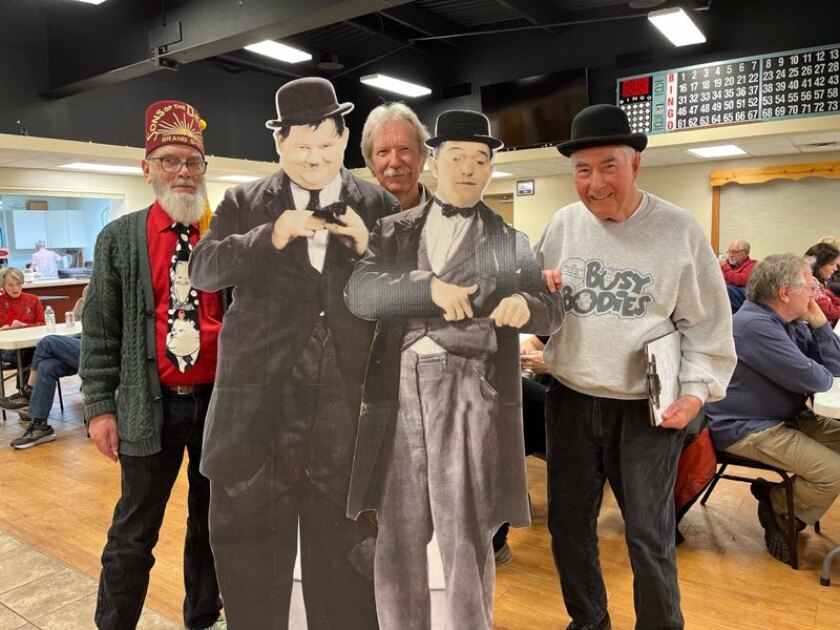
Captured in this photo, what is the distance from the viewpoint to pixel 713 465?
2688 millimetres

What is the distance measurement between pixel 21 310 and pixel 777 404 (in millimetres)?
5672

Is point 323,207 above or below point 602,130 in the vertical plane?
below

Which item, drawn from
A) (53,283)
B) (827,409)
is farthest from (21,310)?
(827,409)

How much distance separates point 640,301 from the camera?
171 centimetres

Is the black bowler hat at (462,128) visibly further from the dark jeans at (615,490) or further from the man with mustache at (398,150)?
the dark jeans at (615,490)

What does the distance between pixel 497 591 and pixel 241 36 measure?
4.61m

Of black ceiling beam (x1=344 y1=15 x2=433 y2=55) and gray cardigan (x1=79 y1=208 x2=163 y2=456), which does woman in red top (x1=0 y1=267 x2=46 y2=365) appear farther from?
black ceiling beam (x1=344 y1=15 x2=433 y2=55)

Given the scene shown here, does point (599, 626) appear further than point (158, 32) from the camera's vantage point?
No

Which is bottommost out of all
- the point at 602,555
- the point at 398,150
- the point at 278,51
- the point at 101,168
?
the point at 602,555

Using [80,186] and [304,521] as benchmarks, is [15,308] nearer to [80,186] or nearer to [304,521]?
[80,186]

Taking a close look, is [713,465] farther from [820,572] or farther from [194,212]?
[194,212]

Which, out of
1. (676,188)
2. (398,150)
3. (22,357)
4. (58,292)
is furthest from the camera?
(58,292)

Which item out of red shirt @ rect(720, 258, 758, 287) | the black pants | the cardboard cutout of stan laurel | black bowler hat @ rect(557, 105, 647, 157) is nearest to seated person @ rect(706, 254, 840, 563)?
black bowler hat @ rect(557, 105, 647, 157)

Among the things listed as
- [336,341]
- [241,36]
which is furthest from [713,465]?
[241,36]
